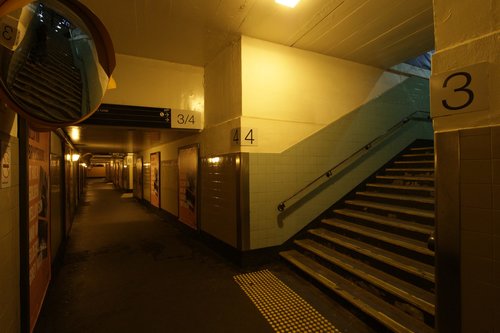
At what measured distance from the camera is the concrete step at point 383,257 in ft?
8.99

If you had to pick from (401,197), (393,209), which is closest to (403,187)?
(401,197)

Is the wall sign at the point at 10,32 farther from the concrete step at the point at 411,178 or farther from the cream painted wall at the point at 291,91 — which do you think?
the concrete step at the point at 411,178

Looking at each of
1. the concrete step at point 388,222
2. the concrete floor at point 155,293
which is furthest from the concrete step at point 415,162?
the concrete floor at point 155,293

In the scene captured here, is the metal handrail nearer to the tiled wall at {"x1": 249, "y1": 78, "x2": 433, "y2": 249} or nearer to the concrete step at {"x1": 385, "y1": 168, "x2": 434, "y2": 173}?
the tiled wall at {"x1": 249, "y1": 78, "x2": 433, "y2": 249}

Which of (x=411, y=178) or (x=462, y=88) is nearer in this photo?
(x=462, y=88)

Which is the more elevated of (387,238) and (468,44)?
(468,44)

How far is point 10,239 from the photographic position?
5.85 ft

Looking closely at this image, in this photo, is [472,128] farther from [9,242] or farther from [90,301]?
[90,301]

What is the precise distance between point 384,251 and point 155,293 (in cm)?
304

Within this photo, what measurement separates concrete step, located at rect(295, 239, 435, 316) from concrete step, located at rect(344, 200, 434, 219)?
101cm

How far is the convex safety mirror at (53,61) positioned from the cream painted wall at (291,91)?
8.59 ft

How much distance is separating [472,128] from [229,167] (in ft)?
10.5

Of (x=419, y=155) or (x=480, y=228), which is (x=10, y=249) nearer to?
(x=480, y=228)

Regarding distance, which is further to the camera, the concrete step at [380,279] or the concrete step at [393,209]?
the concrete step at [393,209]
